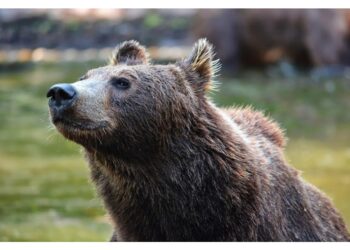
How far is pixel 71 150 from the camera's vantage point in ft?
31.3

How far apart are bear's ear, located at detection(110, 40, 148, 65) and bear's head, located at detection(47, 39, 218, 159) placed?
88 mm

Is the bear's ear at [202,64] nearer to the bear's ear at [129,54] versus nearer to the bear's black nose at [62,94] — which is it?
the bear's ear at [129,54]

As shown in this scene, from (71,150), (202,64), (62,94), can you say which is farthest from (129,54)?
(71,150)

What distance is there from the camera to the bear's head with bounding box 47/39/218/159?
4934 mm

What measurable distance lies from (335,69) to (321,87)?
70 centimetres

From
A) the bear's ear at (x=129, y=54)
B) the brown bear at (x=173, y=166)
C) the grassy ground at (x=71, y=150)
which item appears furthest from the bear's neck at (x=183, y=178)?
the grassy ground at (x=71, y=150)

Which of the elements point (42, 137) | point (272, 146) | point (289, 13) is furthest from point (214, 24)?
point (272, 146)

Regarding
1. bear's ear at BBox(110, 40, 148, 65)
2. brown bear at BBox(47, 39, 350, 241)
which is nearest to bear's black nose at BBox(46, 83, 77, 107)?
brown bear at BBox(47, 39, 350, 241)

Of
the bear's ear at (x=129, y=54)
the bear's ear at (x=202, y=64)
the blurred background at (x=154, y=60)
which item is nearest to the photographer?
the bear's ear at (x=202, y=64)

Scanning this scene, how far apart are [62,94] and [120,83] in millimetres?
463

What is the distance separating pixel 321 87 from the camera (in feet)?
36.7

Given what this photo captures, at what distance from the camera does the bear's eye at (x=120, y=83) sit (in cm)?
518

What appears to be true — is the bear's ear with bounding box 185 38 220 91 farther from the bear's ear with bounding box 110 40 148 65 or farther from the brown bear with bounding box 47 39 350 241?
the bear's ear with bounding box 110 40 148 65

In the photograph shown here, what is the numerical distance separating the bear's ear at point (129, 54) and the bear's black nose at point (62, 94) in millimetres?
779
